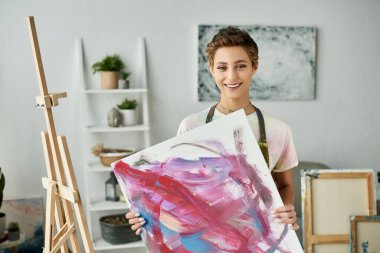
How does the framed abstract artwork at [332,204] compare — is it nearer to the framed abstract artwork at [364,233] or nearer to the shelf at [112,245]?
the framed abstract artwork at [364,233]

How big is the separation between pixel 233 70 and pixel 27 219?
2.64 meters

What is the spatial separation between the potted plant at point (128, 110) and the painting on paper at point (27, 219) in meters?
0.95

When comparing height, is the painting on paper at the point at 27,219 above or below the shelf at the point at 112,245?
above

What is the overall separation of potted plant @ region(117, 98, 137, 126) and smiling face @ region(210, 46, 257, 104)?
2106 millimetres

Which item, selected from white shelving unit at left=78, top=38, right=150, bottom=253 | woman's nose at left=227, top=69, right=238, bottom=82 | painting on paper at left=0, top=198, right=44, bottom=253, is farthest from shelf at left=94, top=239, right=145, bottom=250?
woman's nose at left=227, top=69, right=238, bottom=82

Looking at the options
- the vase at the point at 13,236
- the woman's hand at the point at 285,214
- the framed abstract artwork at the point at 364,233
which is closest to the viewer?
the woman's hand at the point at 285,214

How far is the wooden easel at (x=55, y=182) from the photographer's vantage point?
5.67ft

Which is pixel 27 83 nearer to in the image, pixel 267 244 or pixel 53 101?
pixel 53 101

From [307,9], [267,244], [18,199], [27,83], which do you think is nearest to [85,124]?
[27,83]

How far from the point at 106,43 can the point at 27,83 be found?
0.68 meters

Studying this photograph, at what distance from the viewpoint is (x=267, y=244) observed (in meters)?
1.41

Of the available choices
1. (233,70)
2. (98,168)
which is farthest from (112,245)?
(233,70)

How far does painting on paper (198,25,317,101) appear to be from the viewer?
363 centimetres

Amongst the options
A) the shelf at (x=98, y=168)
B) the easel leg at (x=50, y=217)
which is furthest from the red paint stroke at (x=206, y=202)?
the shelf at (x=98, y=168)
